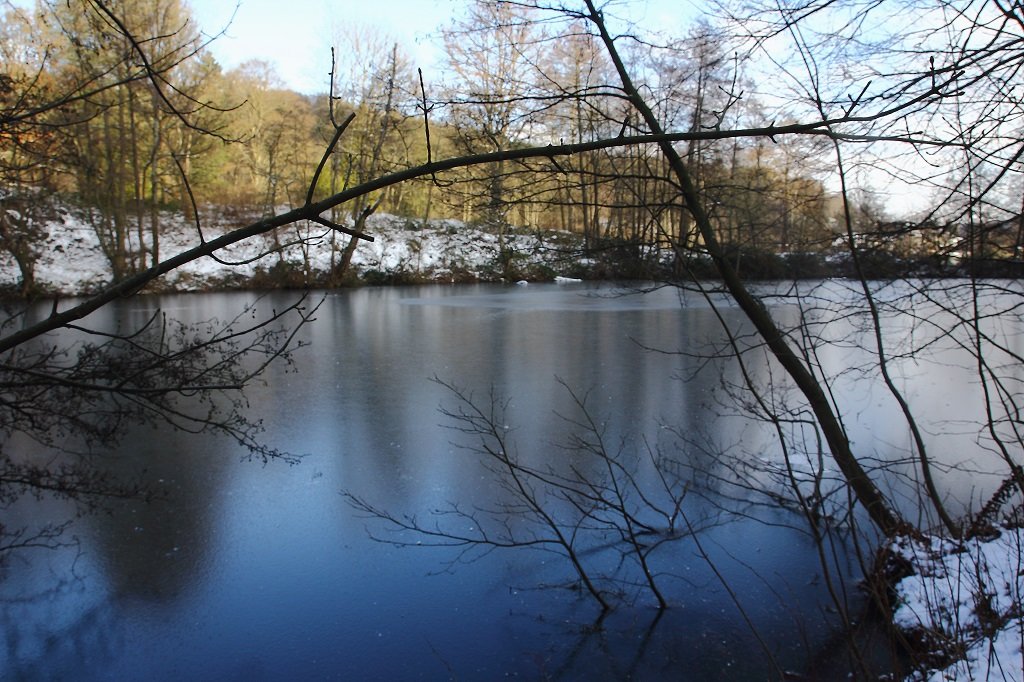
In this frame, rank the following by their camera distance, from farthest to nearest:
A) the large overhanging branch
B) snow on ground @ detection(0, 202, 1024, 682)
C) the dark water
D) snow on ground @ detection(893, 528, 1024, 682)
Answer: the dark water
snow on ground @ detection(0, 202, 1024, 682)
snow on ground @ detection(893, 528, 1024, 682)
the large overhanging branch

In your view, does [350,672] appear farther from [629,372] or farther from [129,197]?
[129,197]

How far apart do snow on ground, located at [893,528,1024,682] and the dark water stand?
1.76 feet

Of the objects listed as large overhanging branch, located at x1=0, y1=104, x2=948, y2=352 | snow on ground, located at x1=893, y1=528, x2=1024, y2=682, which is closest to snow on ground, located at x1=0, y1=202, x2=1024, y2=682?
snow on ground, located at x1=893, y1=528, x2=1024, y2=682

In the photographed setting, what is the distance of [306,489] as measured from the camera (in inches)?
240

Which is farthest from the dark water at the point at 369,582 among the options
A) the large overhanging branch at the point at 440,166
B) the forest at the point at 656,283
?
the large overhanging branch at the point at 440,166

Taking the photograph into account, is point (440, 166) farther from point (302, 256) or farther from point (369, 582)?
point (302, 256)

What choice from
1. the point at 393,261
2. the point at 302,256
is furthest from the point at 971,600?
the point at 393,261

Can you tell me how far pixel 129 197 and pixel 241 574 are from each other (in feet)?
92.3

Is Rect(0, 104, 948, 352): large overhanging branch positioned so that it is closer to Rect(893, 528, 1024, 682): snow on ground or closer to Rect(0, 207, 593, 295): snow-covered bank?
Rect(893, 528, 1024, 682): snow on ground

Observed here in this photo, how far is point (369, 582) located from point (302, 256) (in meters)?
24.8

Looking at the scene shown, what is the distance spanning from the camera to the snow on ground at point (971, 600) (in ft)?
8.77

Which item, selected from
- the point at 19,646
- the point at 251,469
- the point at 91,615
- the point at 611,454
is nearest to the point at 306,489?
the point at 251,469

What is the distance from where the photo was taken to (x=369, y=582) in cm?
466

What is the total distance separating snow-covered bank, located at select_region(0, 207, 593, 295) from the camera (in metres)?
23.0
